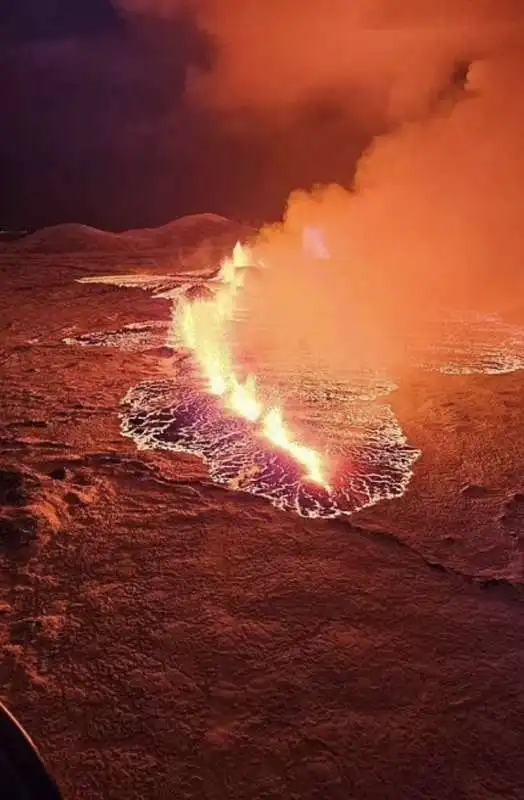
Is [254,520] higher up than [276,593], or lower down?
higher up

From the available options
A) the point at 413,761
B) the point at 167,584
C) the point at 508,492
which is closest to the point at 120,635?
the point at 167,584

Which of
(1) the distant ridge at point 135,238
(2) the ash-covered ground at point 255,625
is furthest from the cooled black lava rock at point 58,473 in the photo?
(1) the distant ridge at point 135,238

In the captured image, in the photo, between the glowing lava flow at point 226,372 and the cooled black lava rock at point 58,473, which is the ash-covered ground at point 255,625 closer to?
the cooled black lava rock at point 58,473

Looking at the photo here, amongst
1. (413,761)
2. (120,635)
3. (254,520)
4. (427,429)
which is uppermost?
(427,429)

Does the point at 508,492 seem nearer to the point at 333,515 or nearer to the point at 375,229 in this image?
the point at 333,515

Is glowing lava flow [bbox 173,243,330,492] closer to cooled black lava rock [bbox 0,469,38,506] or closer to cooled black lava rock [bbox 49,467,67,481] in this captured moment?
cooled black lava rock [bbox 49,467,67,481]
